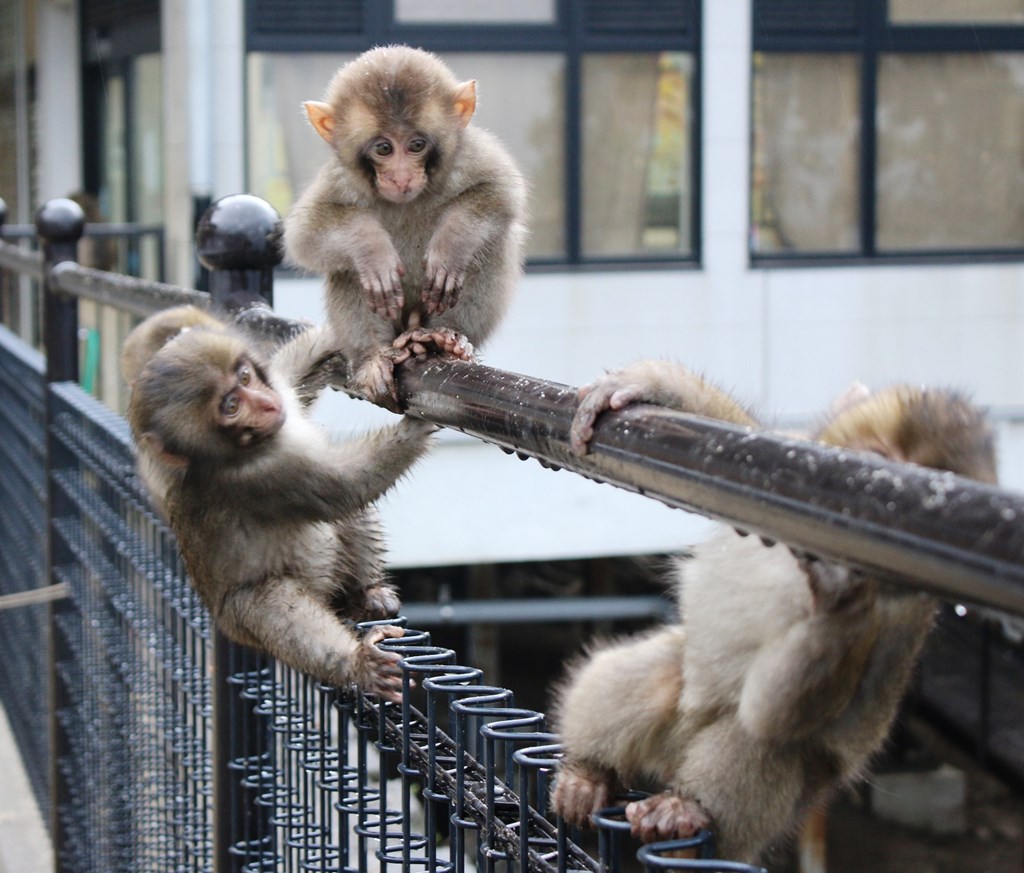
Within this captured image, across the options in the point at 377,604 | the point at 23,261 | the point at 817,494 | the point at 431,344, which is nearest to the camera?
the point at 817,494

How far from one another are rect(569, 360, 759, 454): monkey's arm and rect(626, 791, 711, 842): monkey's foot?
39cm

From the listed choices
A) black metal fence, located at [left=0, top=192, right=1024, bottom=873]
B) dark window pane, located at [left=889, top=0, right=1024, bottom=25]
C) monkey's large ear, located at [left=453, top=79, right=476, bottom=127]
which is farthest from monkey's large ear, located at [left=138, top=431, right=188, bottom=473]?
dark window pane, located at [left=889, top=0, right=1024, bottom=25]

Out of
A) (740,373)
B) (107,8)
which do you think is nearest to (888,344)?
(740,373)

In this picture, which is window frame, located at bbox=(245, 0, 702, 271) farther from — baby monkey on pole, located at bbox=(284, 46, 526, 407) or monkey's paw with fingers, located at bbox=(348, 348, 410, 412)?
monkey's paw with fingers, located at bbox=(348, 348, 410, 412)

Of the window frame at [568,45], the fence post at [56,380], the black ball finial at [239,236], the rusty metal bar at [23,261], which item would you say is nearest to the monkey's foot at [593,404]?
the black ball finial at [239,236]

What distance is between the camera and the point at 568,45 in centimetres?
1186

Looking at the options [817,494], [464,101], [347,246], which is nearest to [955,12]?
[464,101]

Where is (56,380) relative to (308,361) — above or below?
below

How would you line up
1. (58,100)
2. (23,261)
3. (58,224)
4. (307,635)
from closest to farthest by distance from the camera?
(307,635) < (58,224) < (23,261) < (58,100)

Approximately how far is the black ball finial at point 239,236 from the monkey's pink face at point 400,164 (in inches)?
10.4

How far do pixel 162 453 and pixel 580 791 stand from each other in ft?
4.35

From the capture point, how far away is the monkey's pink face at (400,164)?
2.99 meters

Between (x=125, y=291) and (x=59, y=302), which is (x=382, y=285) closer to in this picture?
(x=125, y=291)

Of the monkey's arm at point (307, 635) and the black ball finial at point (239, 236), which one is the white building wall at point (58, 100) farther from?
the monkey's arm at point (307, 635)
